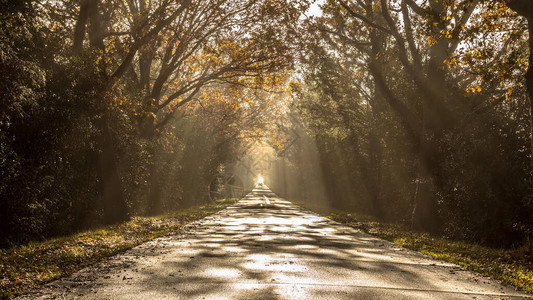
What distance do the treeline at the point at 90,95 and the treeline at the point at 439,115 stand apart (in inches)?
129

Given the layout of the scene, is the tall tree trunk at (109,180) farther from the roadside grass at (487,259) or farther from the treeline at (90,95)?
the roadside grass at (487,259)

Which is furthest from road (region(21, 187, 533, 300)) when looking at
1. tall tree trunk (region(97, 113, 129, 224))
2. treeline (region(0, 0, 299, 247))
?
tall tree trunk (region(97, 113, 129, 224))

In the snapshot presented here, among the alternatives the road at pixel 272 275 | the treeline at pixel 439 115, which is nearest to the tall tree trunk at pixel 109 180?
the road at pixel 272 275

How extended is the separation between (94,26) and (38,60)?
14.5ft

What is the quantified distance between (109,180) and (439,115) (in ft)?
39.0

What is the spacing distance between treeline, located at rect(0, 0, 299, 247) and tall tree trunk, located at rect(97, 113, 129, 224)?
36mm

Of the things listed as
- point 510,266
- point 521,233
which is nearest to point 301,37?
point 521,233

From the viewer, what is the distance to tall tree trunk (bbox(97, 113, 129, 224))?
15.0m

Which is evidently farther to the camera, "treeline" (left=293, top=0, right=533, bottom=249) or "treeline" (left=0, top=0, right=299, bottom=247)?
"treeline" (left=293, top=0, right=533, bottom=249)

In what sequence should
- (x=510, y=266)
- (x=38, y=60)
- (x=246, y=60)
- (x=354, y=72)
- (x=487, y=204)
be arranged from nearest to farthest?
1. (x=510, y=266)
2. (x=38, y=60)
3. (x=487, y=204)
4. (x=246, y=60)
5. (x=354, y=72)

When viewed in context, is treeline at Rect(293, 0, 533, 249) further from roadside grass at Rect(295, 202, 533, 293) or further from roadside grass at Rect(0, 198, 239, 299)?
roadside grass at Rect(0, 198, 239, 299)

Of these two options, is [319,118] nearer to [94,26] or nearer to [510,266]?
[94,26]

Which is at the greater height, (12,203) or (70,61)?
(70,61)

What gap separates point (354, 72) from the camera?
84.0ft
